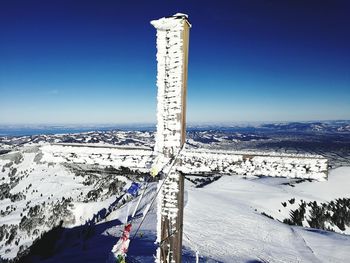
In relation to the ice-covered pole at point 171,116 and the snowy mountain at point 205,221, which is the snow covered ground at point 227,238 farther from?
the ice-covered pole at point 171,116

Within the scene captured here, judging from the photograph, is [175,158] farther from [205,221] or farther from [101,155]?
[205,221]

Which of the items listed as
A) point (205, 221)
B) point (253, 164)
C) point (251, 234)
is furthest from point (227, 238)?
point (253, 164)

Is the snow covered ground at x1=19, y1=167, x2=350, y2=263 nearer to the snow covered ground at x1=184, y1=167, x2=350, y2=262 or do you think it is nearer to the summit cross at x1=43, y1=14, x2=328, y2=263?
the snow covered ground at x1=184, y1=167, x2=350, y2=262

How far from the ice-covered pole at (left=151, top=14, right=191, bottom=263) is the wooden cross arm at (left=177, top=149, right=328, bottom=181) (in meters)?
0.14

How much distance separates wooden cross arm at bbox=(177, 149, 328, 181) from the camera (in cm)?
240

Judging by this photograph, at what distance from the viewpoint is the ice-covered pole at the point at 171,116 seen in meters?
2.43

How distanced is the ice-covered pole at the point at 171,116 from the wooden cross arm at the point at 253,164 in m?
0.14

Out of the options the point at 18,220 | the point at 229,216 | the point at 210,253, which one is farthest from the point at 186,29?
the point at 18,220

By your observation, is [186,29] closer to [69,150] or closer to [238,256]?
[69,150]

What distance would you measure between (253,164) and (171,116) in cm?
71

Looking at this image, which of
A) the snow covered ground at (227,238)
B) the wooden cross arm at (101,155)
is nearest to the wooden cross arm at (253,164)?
the wooden cross arm at (101,155)

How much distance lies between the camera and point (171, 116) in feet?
8.26

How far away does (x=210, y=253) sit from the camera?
7.02 meters

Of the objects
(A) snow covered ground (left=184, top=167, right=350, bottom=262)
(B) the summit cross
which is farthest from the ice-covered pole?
(A) snow covered ground (left=184, top=167, right=350, bottom=262)
